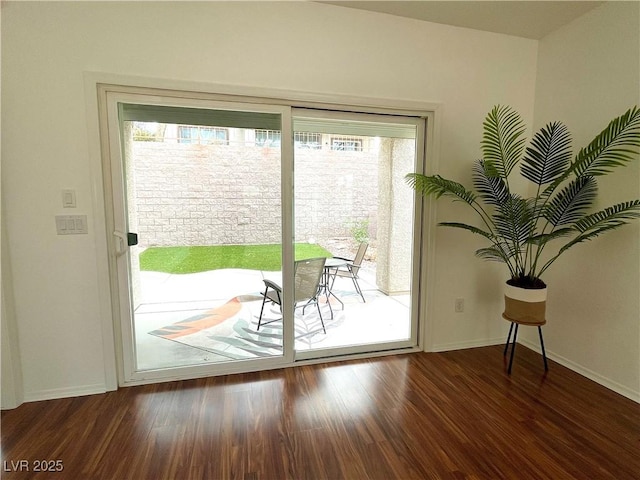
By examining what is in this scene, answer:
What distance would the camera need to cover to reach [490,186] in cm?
221

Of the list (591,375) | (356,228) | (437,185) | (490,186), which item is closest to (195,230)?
(356,228)

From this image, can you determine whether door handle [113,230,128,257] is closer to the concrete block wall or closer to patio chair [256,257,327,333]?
the concrete block wall

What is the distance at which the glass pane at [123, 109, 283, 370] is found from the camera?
204cm

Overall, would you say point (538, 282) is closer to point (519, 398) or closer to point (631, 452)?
point (519, 398)

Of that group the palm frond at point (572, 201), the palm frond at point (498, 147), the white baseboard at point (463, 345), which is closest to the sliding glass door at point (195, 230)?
the white baseboard at point (463, 345)

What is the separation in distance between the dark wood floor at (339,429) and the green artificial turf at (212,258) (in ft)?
2.66

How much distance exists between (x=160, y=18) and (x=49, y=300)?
6.18 ft

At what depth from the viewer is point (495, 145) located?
216 cm

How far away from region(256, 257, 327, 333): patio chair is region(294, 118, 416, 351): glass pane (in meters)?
0.08

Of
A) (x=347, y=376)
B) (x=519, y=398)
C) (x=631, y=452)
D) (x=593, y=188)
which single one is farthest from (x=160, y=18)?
(x=631, y=452)

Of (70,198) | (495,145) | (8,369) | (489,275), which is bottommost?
(8,369)

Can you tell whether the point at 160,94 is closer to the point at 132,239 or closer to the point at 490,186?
the point at 132,239

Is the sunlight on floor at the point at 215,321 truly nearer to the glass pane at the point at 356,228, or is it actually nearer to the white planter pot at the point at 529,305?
the glass pane at the point at 356,228

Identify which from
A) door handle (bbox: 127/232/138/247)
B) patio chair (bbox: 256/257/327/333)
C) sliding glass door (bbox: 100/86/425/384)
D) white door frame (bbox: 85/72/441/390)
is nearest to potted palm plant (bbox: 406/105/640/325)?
white door frame (bbox: 85/72/441/390)
